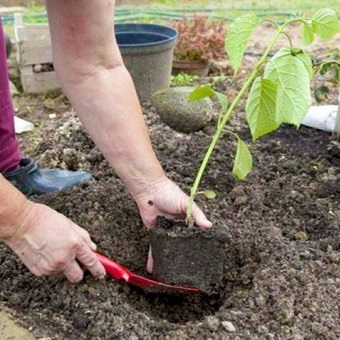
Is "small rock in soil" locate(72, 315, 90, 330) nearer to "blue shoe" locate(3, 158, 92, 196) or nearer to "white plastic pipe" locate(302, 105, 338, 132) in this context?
"blue shoe" locate(3, 158, 92, 196)

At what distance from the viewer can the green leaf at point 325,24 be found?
1817mm

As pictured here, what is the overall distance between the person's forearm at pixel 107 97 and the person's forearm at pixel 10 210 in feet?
1.49

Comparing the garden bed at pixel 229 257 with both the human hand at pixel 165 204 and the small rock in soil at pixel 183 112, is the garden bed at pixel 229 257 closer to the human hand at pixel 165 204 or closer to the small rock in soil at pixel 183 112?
the human hand at pixel 165 204

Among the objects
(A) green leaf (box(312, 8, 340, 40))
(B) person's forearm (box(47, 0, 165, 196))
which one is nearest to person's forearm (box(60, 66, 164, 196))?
(B) person's forearm (box(47, 0, 165, 196))

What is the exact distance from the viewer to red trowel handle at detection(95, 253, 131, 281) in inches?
77.1

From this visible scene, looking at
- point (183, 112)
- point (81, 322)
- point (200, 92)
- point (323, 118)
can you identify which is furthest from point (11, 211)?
point (323, 118)

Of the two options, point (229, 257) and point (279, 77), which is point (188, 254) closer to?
point (229, 257)

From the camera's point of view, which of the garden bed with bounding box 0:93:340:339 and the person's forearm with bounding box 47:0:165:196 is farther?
the person's forearm with bounding box 47:0:165:196

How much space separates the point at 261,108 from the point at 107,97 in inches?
20.8

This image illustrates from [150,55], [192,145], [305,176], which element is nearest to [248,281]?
[305,176]

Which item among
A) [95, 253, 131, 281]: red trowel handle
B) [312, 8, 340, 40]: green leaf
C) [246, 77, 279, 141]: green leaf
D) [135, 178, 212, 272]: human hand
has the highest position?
[312, 8, 340, 40]: green leaf

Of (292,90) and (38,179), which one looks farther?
(38,179)

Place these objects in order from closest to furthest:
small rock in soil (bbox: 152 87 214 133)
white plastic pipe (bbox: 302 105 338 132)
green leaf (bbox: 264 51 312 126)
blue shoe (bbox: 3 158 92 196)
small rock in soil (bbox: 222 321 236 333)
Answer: green leaf (bbox: 264 51 312 126)
small rock in soil (bbox: 222 321 236 333)
blue shoe (bbox: 3 158 92 196)
white plastic pipe (bbox: 302 105 338 132)
small rock in soil (bbox: 152 87 214 133)

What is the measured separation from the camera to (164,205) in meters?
2.10
